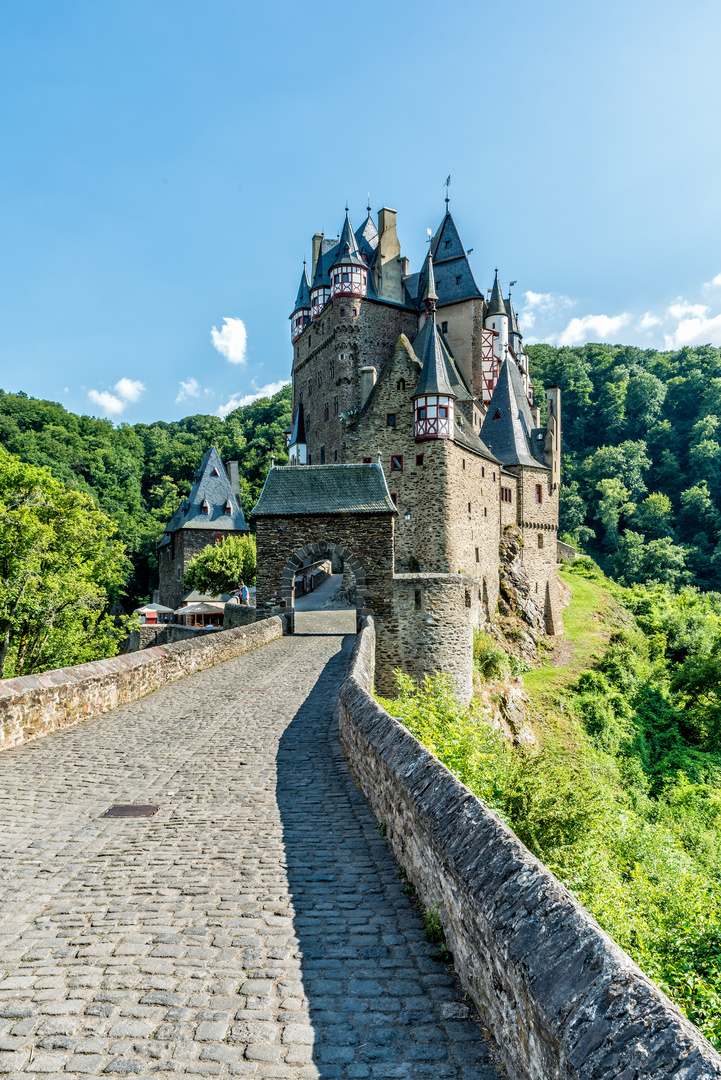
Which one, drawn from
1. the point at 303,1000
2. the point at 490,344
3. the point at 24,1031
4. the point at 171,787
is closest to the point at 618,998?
the point at 303,1000

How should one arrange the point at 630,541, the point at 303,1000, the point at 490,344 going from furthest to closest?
1. the point at 630,541
2. the point at 490,344
3. the point at 303,1000

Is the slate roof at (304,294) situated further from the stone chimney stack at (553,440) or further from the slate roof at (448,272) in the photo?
the stone chimney stack at (553,440)

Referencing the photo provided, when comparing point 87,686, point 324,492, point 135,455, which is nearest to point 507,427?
point 324,492

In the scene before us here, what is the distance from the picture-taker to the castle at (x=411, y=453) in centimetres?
2211

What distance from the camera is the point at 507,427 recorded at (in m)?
39.2

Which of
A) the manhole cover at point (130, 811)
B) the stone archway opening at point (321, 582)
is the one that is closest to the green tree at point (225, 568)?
the stone archway opening at point (321, 582)

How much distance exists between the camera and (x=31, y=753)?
8133 mm

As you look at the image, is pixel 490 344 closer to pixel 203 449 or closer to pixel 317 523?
pixel 317 523

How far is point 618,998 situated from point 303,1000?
69.7 inches

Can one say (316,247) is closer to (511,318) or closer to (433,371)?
(511,318)

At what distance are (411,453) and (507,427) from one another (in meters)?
10.5

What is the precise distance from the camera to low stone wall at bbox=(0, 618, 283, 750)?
852 cm

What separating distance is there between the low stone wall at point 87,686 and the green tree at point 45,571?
12.9 m

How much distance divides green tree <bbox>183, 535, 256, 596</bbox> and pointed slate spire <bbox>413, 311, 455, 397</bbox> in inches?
567
